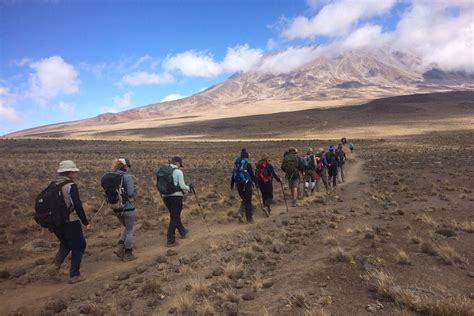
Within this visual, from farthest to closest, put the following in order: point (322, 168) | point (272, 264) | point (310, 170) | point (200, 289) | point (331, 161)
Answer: point (331, 161) → point (322, 168) → point (310, 170) → point (272, 264) → point (200, 289)

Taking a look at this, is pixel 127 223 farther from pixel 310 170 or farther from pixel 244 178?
pixel 310 170

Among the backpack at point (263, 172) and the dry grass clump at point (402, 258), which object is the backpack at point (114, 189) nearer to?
the backpack at point (263, 172)

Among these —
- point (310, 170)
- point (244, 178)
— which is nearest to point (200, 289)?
point (244, 178)

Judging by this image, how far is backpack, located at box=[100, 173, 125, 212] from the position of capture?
7.88 metres

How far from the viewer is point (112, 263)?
27.6 ft

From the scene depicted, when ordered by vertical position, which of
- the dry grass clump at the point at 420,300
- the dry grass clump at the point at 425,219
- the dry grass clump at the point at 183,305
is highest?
the dry grass clump at the point at 420,300

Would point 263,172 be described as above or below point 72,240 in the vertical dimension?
above

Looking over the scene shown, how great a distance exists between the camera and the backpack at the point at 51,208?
6.71m

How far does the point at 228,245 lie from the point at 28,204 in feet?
34.5

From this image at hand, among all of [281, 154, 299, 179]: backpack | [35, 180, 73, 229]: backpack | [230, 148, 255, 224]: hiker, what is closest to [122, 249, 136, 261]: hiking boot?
[35, 180, 73, 229]: backpack

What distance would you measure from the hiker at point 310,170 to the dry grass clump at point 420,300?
939 centimetres

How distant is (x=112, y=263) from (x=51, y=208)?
223 centimetres

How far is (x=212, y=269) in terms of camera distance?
7480mm

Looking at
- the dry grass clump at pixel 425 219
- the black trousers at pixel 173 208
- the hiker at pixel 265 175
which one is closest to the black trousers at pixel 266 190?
the hiker at pixel 265 175
